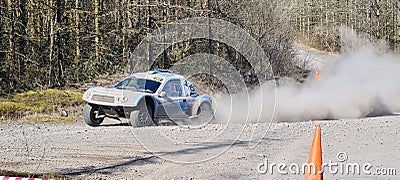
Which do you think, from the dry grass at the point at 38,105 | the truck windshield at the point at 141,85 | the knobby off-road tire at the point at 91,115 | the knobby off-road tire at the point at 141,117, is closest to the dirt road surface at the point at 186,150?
the knobby off-road tire at the point at 141,117

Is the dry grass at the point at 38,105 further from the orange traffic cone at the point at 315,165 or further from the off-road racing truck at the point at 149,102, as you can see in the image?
the orange traffic cone at the point at 315,165

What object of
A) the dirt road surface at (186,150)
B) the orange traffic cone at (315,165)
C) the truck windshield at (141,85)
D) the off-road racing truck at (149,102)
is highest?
the truck windshield at (141,85)

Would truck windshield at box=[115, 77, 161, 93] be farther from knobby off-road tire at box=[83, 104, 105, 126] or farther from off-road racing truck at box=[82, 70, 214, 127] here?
knobby off-road tire at box=[83, 104, 105, 126]

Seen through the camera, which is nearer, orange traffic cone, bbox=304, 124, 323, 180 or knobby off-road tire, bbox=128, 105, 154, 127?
orange traffic cone, bbox=304, 124, 323, 180

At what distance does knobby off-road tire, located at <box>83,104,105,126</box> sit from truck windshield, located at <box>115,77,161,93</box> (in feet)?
3.28

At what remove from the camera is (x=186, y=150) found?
12.3 meters

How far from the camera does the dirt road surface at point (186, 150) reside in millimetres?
9914

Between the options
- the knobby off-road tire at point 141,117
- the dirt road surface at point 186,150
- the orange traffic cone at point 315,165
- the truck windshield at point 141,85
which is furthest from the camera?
the truck windshield at point 141,85

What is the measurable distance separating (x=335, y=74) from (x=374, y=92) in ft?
7.25

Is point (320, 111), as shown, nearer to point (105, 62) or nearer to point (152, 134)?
point (152, 134)

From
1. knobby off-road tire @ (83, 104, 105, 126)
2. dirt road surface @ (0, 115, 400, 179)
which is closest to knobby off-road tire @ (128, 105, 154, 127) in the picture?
dirt road surface @ (0, 115, 400, 179)

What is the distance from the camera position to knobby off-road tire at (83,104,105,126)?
16.4m

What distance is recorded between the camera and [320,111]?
21031 mm

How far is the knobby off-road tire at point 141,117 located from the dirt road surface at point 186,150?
9.8 inches
